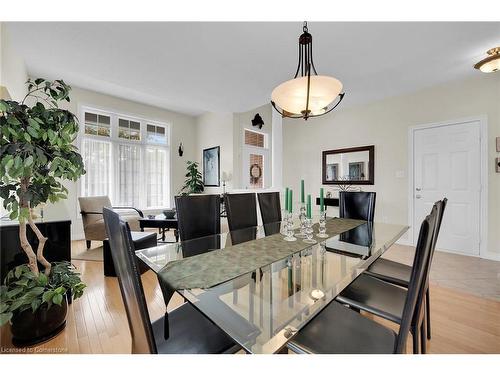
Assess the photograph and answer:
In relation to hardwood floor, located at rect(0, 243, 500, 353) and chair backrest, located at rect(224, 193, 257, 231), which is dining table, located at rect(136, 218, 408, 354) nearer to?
chair backrest, located at rect(224, 193, 257, 231)

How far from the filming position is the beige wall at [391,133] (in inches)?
123

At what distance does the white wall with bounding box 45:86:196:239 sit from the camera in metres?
4.10

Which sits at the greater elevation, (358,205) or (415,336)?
(358,205)

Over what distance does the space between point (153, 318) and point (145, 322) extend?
1.41 metres

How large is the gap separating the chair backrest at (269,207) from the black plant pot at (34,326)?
1.84 meters

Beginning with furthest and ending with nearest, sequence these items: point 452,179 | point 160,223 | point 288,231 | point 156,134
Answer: point 156,134 < point 160,223 < point 452,179 < point 288,231

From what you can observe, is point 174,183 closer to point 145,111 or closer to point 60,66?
point 145,111

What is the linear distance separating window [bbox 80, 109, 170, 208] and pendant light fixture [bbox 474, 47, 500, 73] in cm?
543

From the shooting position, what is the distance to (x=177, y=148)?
5.62 metres

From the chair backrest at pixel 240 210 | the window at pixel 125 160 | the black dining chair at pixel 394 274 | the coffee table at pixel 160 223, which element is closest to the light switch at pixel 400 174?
the black dining chair at pixel 394 274

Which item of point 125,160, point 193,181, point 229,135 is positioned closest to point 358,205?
point 229,135

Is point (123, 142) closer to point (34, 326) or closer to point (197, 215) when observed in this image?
point (197, 215)

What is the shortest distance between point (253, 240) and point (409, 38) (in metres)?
2.45

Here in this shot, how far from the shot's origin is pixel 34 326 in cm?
149
